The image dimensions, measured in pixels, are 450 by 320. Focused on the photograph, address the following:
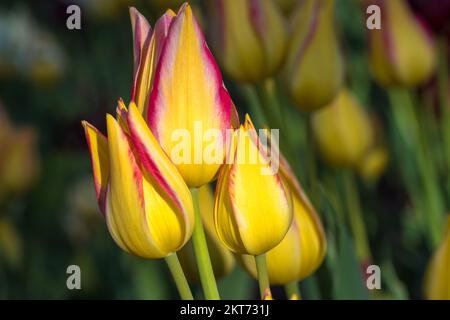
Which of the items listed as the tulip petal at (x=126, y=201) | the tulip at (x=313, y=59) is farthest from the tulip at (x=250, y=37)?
the tulip petal at (x=126, y=201)

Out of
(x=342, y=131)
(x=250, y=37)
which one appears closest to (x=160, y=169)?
(x=250, y=37)

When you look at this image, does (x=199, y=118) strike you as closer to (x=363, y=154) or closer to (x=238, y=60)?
(x=238, y=60)

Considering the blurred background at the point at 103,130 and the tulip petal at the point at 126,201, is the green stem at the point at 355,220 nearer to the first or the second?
the blurred background at the point at 103,130

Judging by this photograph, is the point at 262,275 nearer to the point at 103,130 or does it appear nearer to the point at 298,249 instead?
the point at 298,249

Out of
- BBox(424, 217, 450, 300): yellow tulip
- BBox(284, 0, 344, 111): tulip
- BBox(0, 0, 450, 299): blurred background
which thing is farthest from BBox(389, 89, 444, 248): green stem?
BBox(424, 217, 450, 300): yellow tulip

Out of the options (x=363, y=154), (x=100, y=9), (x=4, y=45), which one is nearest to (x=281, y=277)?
(x=363, y=154)

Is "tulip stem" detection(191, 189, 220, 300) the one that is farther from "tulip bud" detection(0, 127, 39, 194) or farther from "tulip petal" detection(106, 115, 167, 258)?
"tulip bud" detection(0, 127, 39, 194)
